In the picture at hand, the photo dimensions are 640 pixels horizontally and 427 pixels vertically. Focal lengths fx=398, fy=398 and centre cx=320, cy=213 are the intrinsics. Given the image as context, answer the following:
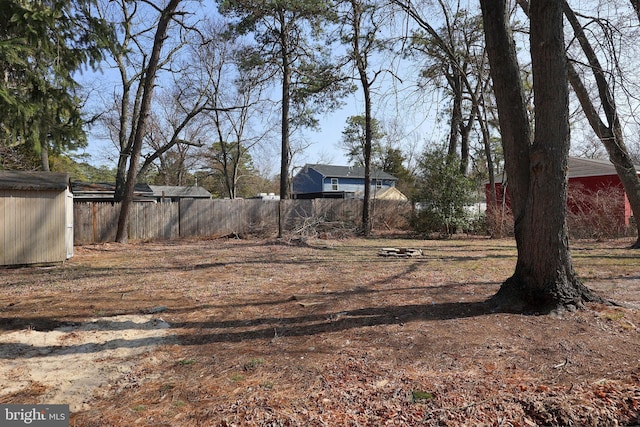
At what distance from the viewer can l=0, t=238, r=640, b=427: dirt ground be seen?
8.36ft

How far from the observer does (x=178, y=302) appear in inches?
219

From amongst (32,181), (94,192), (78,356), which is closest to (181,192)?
(94,192)

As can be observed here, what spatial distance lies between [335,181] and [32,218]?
35030mm

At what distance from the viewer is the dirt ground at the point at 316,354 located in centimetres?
255

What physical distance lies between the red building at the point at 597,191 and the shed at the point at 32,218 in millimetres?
15705

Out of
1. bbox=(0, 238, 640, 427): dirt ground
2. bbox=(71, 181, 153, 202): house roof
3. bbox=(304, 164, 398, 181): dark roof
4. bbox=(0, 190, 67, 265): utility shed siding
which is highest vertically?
bbox=(304, 164, 398, 181): dark roof

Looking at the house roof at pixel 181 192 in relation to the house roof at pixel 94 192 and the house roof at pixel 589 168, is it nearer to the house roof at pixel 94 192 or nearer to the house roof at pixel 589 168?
the house roof at pixel 94 192

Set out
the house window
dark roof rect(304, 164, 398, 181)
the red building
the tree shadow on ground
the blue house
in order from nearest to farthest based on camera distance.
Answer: the tree shadow on ground < the red building < the blue house < dark roof rect(304, 164, 398, 181) < the house window

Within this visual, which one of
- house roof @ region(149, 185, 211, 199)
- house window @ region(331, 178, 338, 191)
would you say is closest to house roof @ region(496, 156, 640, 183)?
house roof @ region(149, 185, 211, 199)

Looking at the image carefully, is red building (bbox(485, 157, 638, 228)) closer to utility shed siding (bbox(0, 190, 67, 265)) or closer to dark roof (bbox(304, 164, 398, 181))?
utility shed siding (bbox(0, 190, 67, 265))

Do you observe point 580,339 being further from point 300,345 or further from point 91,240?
point 91,240

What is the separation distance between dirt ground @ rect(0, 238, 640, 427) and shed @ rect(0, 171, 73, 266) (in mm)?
2224

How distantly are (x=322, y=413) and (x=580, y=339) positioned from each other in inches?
103

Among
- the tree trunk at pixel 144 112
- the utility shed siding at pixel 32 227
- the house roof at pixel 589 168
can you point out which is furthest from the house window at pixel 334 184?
the utility shed siding at pixel 32 227
